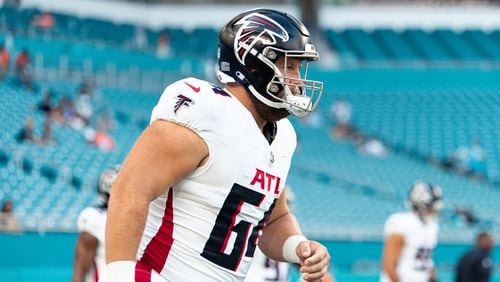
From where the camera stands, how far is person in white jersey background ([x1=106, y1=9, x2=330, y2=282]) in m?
3.15

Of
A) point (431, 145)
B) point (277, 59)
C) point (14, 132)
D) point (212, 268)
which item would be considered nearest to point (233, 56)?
point (277, 59)

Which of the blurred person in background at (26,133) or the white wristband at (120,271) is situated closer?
the white wristband at (120,271)

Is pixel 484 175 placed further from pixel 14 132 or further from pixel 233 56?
pixel 233 56

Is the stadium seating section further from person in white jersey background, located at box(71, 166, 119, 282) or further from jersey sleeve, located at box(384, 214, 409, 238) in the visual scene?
person in white jersey background, located at box(71, 166, 119, 282)

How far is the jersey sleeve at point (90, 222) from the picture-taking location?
7046 millimetres

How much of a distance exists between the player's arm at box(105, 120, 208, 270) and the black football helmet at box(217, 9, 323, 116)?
1.17 feet

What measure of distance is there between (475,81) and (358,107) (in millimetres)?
2953

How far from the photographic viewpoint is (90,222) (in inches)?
279

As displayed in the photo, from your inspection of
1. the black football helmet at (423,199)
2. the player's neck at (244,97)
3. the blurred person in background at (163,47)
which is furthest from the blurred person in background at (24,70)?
the player's neck at (244,97)

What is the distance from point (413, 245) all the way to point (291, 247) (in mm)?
5027

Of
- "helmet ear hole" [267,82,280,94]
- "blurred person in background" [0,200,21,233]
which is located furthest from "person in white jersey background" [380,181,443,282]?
"blurred person in background" [0,200,21,233]

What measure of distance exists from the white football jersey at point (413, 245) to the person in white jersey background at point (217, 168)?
5.10 m

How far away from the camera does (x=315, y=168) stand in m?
22.3

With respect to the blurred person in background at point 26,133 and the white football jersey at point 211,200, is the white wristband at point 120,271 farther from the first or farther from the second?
the blurred person in background at point 26,133
